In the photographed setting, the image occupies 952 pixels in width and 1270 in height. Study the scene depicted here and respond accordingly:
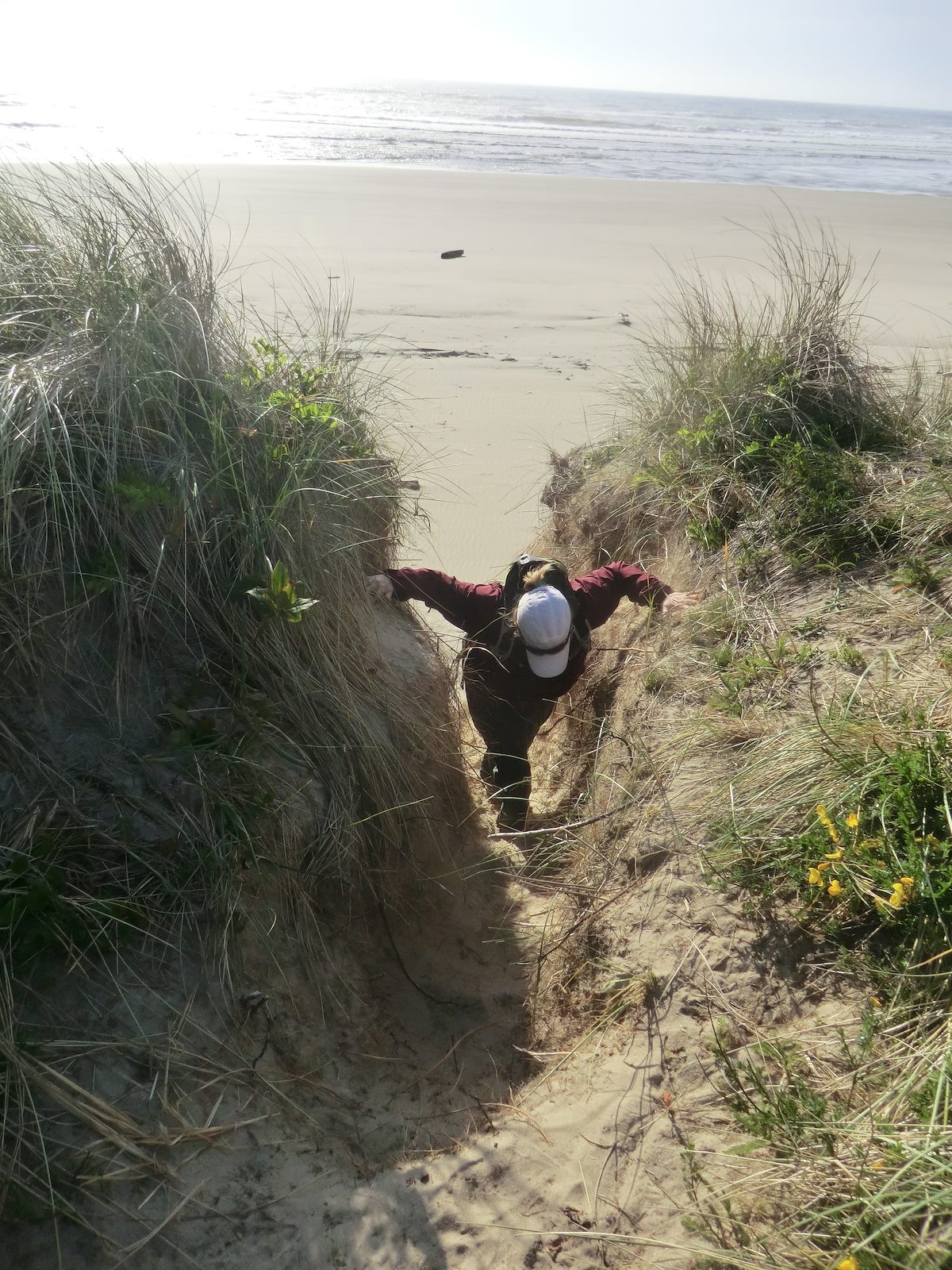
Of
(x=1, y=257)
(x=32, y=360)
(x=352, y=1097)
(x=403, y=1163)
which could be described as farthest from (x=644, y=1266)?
(x=1, y=257)

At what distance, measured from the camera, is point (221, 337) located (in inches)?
138

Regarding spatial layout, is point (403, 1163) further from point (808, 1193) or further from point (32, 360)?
point (32, 360)

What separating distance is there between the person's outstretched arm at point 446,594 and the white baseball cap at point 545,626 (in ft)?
1.13

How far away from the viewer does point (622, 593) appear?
4.20 metres

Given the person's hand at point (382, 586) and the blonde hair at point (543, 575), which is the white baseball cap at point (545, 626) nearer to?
the blonde hair at point (543, 575)

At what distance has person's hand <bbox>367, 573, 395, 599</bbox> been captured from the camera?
3.88 m

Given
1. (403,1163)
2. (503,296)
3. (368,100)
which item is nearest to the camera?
(403,1163)

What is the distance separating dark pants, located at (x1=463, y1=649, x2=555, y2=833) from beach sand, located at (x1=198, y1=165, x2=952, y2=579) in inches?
43.1

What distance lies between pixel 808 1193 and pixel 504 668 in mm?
2383

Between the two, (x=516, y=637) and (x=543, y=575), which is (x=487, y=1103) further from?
(x=543, y=575)

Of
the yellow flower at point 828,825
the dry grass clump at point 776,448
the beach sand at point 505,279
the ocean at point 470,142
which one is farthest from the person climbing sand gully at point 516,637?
the ocean at point 470,142

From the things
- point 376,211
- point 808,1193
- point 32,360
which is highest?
point 376,211

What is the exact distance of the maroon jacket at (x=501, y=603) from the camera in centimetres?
396

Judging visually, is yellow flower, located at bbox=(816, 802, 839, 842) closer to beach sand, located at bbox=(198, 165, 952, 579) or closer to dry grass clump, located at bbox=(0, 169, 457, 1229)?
dry grass clump, located at bbox=(0, 169, 457, 1229)
